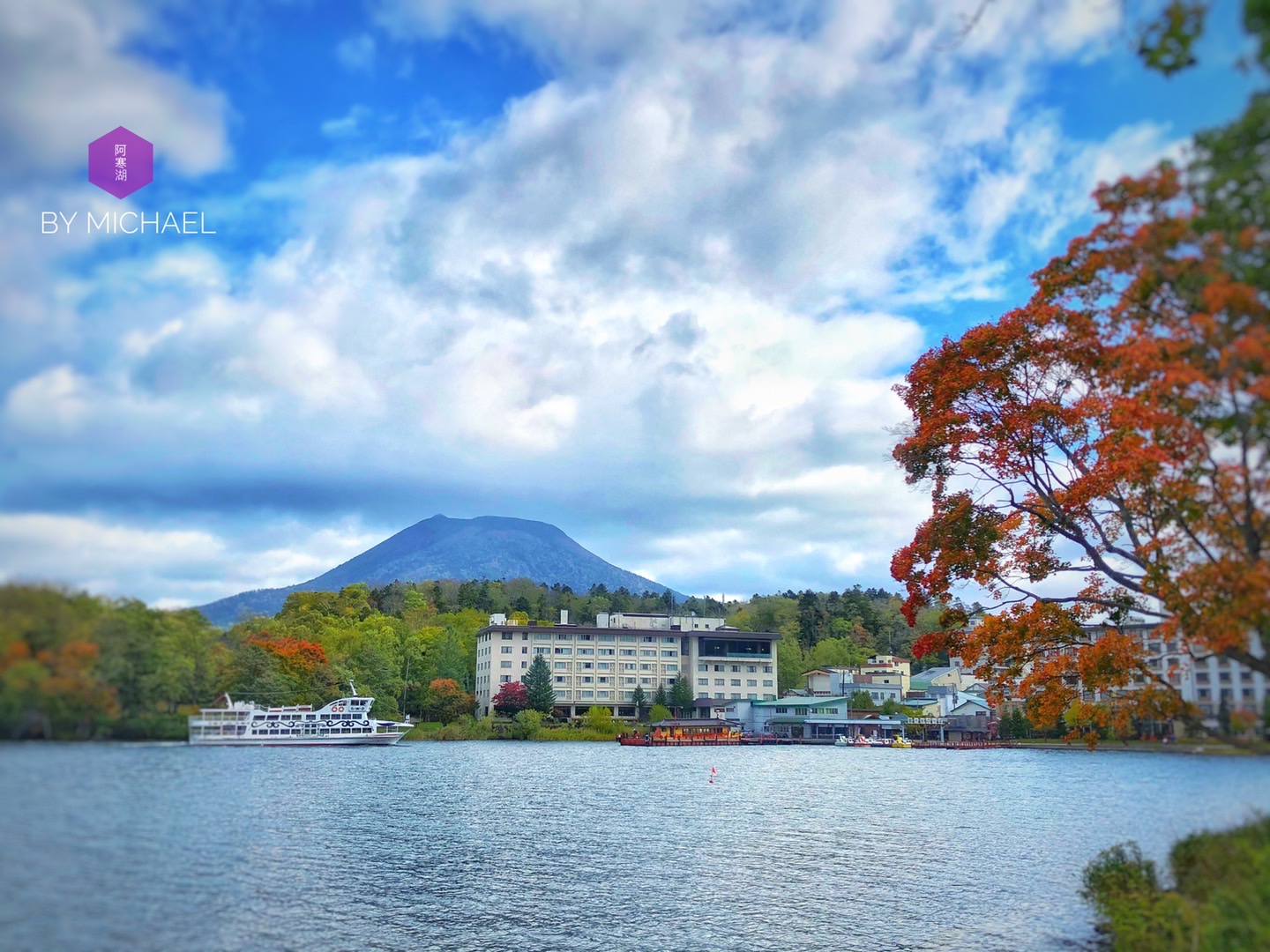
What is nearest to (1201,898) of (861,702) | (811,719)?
(811,719)

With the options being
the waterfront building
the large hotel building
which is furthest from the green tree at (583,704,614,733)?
the waterfront building

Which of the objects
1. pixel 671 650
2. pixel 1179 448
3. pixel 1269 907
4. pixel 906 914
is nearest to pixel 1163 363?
pixel 1179 448

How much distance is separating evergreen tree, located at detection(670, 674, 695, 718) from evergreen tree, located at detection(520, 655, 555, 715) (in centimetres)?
1781

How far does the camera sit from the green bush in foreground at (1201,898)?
851 cm

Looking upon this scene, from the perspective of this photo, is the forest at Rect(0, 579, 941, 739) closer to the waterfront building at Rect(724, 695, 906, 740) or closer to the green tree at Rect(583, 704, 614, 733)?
the green tree at Rect(583, 704, 614, 733)

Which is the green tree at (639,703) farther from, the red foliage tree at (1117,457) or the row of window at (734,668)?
the red foliage tree at (1117,457)

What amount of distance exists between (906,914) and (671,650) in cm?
9063

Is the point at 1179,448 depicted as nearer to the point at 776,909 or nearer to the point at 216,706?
the point at 216,706

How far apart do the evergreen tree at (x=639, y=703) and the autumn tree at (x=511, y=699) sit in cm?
1799

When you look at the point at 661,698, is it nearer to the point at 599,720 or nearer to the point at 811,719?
the point at 599,720

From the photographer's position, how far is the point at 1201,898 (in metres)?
10.4

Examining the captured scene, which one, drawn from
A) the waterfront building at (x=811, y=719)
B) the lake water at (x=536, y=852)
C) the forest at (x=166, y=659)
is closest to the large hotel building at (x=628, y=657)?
the waterfront building at (x=811, y=719)

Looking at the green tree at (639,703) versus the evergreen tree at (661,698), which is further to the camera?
the evergreen tree at (661,698)

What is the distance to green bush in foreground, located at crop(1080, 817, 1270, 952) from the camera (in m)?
8.51
